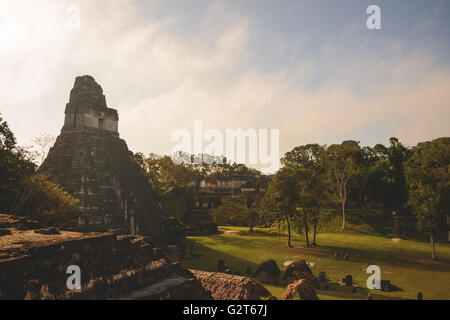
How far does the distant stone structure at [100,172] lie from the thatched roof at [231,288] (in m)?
8.80

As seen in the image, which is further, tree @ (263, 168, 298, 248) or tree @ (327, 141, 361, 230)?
tree @ (327, 141, 361, 230)

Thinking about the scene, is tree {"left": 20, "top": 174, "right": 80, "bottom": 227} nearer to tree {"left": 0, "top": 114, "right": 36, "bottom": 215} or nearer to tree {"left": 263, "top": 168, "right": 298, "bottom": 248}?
tree {"left": 0, "top": 114, "right": 36, "bottom": 215}

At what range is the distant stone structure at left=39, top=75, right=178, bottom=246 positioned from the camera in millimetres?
18203

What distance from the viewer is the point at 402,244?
86.3 feet

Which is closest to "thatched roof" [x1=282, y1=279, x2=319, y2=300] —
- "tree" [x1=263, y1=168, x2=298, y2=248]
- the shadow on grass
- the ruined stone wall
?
the ruined stone wall

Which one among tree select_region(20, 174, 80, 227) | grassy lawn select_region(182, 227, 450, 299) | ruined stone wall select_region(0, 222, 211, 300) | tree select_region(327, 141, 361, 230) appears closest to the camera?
ruined stone wall select_region(0, 222, 211, 300)

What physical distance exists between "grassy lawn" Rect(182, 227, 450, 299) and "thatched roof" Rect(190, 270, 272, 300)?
2.16 m

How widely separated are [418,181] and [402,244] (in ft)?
23.7

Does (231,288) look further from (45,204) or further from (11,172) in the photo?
(11,172)

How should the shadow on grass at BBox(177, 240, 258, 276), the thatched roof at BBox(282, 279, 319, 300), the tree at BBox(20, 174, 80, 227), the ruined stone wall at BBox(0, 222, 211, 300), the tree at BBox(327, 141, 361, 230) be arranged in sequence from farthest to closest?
the tree at BBox(327, 141, 361, 230)
the shadow on grass at BBox(177, 240, 258, 276)
the tree at BBox(20, 174, 80, 227)
the thatched roof at BBox(282, 279, 319, 300)
the ruined stone wall at BBox(0, 222, 211, 300)

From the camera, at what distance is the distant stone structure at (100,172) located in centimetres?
1820

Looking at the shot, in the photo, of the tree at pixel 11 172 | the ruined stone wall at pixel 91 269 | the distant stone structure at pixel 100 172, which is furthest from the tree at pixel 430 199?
the tree at pixel 11 172

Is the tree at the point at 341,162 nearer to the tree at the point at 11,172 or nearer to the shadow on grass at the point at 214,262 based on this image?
the shadow on grass at the point at 214,262
